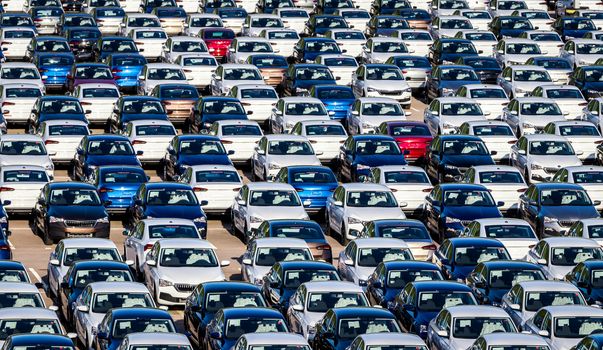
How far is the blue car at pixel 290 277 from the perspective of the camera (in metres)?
39.3

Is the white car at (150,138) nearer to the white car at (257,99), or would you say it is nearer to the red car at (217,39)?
the white car at (257,99)

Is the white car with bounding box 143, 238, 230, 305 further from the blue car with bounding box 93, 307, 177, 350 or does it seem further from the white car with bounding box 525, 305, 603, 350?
the white car with bounding box 525, 305, 603, 350

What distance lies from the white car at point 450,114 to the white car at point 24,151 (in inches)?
440

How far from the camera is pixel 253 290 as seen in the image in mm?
37938

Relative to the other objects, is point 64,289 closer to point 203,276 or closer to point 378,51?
point 203,276

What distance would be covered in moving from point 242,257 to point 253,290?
6.27 m

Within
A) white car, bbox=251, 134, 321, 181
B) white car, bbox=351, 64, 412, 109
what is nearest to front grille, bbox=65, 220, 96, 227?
white car, bbox=251, 134, 321, 181

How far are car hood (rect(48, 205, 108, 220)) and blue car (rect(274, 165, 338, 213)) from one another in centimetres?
502

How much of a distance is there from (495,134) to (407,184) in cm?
594

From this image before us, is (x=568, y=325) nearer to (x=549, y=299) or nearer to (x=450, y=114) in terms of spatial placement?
(x=549, y=299)

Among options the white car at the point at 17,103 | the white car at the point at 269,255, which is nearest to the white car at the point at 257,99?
the white car at the point at 17,103

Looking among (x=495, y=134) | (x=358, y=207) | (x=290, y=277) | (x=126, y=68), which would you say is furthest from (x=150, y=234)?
(x=126, y=68)

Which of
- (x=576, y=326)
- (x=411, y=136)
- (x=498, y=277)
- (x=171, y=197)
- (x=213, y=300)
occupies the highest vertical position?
(x=576, y=326)

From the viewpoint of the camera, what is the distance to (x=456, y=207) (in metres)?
46.6
